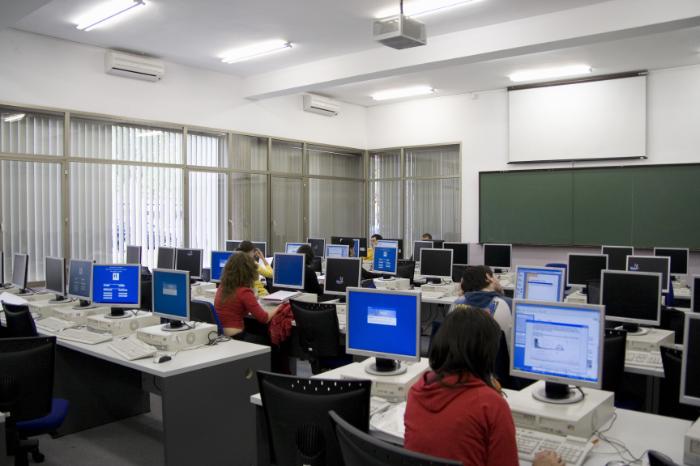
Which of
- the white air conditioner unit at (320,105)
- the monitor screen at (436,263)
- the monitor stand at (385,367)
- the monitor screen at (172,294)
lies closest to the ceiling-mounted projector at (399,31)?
the monitor screen at (436,263)

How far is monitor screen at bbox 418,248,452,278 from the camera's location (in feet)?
23.0

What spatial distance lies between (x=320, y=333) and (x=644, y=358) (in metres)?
2.20

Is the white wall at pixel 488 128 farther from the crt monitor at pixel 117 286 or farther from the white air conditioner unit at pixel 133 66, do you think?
the crt monitor at pixel 117 286

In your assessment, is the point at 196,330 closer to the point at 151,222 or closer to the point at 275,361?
the point at 275,361

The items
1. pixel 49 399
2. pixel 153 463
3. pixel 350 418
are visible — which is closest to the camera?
pixel 350 418

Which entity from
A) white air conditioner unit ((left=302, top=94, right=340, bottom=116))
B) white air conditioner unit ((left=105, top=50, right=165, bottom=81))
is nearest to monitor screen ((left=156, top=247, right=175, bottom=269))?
white air conditioner unit ((left=105, top=50, right=165, bottom=81))

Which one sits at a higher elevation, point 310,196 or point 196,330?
point 310,196

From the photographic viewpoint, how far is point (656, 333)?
3.91 meters

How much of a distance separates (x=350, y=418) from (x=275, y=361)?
3.07 metres

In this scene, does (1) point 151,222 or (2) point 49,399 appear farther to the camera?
(1) point 151,222

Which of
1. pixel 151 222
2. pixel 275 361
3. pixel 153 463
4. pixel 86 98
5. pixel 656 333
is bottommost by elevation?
pixel 153 463

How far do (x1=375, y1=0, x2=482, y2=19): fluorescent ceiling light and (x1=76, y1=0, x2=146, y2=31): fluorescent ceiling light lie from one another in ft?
8.58

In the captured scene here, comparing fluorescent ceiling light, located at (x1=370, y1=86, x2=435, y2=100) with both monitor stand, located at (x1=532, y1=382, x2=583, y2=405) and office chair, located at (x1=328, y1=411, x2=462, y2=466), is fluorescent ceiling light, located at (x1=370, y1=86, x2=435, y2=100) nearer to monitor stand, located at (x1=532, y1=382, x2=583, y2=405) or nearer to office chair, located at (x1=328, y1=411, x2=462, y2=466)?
monitor stand, located at (x1=532, y1=382, x2=583, y2=405)

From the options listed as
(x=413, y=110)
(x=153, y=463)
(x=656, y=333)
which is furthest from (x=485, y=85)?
(x=153, y=463)
